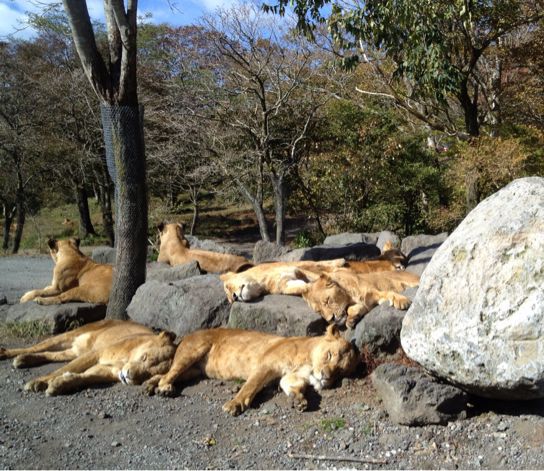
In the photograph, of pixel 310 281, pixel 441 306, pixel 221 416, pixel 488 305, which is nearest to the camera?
pixel 488 305

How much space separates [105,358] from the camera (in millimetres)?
6332

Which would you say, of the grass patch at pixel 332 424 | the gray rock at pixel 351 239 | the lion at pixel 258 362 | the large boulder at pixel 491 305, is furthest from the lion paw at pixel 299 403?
the gray rock at pixel 351 239

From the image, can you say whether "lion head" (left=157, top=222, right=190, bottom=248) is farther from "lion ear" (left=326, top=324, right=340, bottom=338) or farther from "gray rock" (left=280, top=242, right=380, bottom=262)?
"lion ear" (left=326, top=324, right=340, bottom=338)

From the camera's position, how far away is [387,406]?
491 centimetres

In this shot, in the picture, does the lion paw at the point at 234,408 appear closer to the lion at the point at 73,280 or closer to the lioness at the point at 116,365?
the lioness at the point at 116,365

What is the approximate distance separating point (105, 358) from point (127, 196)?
2.45m

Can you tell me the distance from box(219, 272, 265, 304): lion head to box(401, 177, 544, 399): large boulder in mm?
2255

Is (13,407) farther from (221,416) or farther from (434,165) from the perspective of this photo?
(434,165)

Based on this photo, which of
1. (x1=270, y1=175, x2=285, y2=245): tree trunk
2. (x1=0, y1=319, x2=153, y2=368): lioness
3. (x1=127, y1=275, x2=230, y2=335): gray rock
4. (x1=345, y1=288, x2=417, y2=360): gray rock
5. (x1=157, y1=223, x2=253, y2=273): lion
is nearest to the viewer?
(x1=345, y1=288, x2=417, y2=360): gray rock

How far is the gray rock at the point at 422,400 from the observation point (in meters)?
4.70

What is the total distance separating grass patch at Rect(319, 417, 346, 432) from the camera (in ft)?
16.0

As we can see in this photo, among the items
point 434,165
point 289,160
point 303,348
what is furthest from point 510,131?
point 303,348

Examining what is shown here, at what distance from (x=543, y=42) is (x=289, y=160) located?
20.6 feet

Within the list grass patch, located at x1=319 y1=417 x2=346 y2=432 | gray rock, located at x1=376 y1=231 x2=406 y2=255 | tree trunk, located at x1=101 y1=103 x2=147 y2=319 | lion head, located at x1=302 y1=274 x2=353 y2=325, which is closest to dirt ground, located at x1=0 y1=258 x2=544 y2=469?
grass patch, located at x1=319 y1=417 x2=346 y2=432
